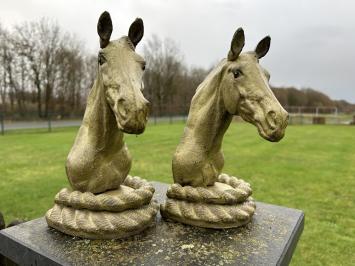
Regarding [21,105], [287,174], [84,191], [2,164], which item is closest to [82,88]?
[21,105]

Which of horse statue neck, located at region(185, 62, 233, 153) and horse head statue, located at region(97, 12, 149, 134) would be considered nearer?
horse head statue, located at region(97, 12, 149, 134)

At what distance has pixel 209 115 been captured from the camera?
1.72m

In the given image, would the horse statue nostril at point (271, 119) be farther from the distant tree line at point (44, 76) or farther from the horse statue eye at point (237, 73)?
the distant tree line at point (44, 76)

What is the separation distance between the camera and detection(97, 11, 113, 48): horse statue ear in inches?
52.6

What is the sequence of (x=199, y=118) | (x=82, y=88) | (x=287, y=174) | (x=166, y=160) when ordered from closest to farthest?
(x=199, y=118) → (x=287, y=174) → (x=166, y=160) → (x=82, y=88)

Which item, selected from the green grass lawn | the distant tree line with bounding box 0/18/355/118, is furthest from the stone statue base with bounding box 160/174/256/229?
the distant tree line with bounding box 0/18/355/118

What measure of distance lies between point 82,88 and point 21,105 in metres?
5.41

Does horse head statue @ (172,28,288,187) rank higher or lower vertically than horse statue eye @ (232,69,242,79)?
lower

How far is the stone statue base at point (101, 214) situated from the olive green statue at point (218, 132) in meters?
0.23

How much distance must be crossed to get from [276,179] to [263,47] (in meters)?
5.29

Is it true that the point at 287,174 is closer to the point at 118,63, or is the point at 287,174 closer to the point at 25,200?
the point at 25,200

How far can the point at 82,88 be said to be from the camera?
29.5m

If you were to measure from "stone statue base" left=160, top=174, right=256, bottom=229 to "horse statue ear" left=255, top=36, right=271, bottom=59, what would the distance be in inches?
28.0

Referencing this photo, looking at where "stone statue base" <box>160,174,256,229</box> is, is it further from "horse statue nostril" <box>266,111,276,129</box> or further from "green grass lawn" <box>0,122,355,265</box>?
"green grass lawn" <box>0,122,355,265</box>
